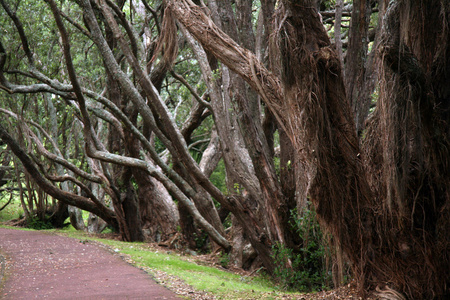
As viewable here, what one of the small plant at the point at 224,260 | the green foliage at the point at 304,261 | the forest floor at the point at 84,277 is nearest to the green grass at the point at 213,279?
the forest floor at the point at 84,277

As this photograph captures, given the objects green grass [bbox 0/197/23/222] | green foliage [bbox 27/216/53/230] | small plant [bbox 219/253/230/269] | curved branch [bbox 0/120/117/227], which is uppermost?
curved branch [bbox 0/120/117/227]

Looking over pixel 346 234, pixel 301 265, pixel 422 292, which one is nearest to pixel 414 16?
pixel 346 234

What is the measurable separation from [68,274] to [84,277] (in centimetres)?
44

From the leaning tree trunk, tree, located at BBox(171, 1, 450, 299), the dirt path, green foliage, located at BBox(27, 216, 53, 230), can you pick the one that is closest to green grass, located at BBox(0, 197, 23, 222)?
green foliage, located at BBox(27, 216, 53, 230)

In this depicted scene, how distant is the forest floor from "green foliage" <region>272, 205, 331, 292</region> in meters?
1.44

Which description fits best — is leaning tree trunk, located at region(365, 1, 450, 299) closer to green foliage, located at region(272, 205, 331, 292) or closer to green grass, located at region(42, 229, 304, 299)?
green grass, located at region(42, 229, 304, 299)

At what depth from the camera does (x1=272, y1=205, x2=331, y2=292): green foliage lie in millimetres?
7840

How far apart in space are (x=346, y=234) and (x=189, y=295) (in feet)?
7.62

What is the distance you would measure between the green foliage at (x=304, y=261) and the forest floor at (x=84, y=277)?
1.44 m

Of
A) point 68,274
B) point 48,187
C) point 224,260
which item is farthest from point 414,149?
point 48,187

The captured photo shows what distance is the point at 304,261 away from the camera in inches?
324

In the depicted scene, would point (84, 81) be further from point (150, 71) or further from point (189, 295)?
point (189, 295)

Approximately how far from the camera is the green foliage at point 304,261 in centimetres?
784

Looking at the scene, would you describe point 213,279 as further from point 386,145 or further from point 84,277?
point 386,145
